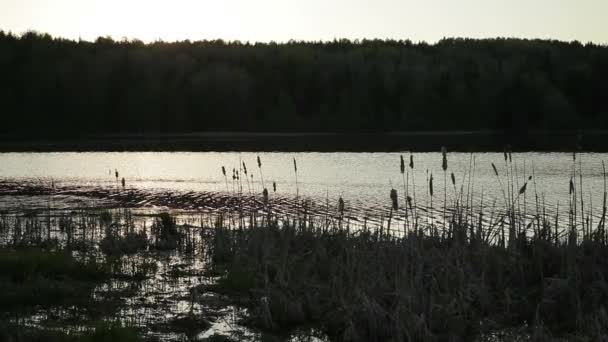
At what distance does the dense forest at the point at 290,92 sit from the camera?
315 ft

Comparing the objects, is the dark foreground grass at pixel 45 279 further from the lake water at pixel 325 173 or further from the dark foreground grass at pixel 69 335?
the lake water at pixel 325 173

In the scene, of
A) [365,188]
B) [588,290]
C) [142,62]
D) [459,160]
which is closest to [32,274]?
[588,290]

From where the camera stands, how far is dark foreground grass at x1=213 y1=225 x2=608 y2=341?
27.3 ft

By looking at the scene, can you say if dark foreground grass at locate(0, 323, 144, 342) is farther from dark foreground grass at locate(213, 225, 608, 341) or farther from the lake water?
the lake water

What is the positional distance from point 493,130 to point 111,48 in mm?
65378

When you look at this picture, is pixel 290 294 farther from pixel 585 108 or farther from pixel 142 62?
pixel 142 62

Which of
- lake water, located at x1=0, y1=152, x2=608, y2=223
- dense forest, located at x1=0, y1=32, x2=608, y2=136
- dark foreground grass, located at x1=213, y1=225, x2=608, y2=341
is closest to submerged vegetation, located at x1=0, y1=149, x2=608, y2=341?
dark foreground grass, located at x1=213, y1=225, x2=608, y2=341

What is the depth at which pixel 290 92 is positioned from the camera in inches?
4368

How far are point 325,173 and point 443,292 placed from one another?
3081 centimetres

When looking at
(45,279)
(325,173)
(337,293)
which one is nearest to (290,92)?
(325,173)

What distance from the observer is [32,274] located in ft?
36.4

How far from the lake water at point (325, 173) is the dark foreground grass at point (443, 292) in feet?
39.5

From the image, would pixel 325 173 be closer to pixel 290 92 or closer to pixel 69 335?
pixel 69 335

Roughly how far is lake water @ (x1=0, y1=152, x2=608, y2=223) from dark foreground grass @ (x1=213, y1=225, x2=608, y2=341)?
474 inches
